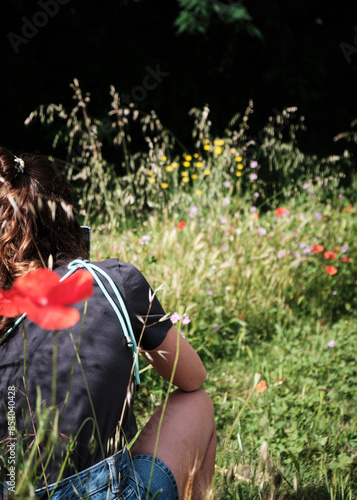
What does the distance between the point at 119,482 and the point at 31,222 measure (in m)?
0.63

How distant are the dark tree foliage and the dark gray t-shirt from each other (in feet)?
14.1

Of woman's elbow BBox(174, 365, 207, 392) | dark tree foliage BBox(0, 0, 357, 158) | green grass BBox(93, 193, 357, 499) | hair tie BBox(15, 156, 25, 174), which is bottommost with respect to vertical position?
green grass BBox(93, 193, 357, 499)

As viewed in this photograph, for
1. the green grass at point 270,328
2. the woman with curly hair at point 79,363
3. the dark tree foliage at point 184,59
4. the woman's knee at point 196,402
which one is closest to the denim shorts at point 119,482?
the woman with curly hair at point 79,363

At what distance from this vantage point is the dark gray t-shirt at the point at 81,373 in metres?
1.05

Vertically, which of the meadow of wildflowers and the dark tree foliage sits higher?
the dark tree foliage

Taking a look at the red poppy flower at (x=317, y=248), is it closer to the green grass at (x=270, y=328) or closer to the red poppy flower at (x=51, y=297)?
the green grass at (x=270, y=328)

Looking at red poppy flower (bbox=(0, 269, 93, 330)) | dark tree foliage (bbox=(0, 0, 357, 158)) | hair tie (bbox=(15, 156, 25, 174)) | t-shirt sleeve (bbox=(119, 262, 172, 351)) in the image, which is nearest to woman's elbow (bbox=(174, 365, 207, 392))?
t-shirt sleeve (bbox=(119, 262, 172, 351))

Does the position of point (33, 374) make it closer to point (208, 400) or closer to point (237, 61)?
point (208, 400)

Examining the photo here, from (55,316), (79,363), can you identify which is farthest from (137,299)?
(55,316)

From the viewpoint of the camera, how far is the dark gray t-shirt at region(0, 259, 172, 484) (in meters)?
1.05

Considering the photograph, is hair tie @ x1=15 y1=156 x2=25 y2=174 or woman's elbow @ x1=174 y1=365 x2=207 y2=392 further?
woman's elbow @ x1=174 y1=365 x2=207 y2=392

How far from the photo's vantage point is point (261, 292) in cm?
277

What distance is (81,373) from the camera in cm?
106

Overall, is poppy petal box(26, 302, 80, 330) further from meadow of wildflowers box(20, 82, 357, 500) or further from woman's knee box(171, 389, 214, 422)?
meadow of wildflowers box(20, 82, 357, 500)
